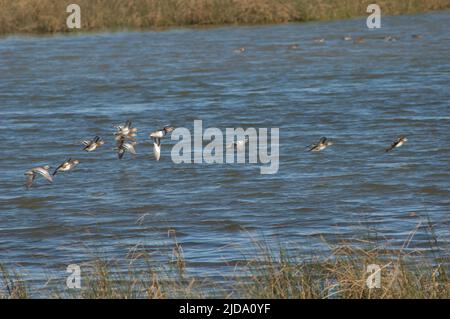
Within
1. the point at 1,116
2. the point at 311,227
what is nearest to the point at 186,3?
the point at 1,116

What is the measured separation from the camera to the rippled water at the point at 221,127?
36.9 feet

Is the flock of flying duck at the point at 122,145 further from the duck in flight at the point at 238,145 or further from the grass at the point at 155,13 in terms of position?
the grass at the point at 155,13

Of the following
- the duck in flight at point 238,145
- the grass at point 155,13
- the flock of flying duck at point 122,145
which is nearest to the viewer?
the flock of flying duck at point 122,145

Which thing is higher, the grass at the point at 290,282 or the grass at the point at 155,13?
the grass at the point at 290,282

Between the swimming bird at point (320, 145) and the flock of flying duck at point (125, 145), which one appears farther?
the swimming bird at point (320, 145)

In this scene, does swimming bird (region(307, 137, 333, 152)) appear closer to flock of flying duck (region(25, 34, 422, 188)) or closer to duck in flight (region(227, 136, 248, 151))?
flock of flying duck (region(25, 34, 422, 188))

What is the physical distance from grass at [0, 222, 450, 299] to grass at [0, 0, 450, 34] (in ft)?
81.1

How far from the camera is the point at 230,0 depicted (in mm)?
34188

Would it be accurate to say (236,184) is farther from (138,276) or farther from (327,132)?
(138,276)

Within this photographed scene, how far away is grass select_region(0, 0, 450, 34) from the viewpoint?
33062mm

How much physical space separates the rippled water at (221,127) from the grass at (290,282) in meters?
0.77

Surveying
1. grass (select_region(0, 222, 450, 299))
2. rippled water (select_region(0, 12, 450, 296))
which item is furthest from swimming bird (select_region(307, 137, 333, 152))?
grass (select_region(0, 222, 450, 299))

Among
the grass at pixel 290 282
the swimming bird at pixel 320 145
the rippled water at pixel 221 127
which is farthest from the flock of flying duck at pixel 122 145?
the grass at pixel 290 282

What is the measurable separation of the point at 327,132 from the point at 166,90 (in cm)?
578
